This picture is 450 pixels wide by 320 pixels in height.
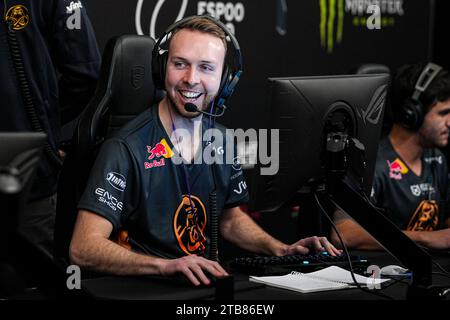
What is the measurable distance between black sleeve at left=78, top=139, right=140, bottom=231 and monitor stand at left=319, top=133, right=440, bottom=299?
0.51 metres

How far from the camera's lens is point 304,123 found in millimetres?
1692

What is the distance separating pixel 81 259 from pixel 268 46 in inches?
70.7

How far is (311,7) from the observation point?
140 inches

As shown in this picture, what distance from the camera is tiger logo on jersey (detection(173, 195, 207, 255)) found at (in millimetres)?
1983

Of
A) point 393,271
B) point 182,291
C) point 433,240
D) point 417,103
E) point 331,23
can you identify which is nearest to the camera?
point 182,291

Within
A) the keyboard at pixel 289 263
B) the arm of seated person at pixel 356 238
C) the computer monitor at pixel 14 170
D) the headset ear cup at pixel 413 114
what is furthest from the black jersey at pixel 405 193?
the computer monitor at pixel 14 170

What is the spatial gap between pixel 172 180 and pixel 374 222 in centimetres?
59

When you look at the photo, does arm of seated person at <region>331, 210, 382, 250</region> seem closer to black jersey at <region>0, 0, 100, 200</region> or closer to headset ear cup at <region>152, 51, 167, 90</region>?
headset ear cup at <region>152, 51, 167, 90</region>

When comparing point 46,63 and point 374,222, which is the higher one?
point 46,63

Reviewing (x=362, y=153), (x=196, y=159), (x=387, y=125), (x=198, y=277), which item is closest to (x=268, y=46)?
(x=387, y=125)

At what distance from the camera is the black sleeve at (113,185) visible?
1838mm

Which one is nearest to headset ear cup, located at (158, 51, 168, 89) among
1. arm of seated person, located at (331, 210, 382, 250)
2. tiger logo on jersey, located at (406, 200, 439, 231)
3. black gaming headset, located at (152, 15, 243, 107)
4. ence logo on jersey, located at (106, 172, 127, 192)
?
black gaming headset, located at (152, 15, 243, 107)

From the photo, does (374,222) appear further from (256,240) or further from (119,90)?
(119,90)

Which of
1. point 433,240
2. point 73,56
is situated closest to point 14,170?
point 73,56
